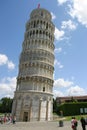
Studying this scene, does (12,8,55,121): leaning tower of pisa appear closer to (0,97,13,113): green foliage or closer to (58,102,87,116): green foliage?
(58,102,87,116): green foliage

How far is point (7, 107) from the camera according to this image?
9206 cm

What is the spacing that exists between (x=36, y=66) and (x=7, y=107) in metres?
52.9

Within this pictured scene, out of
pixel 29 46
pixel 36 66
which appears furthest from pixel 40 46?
pixel 36 66

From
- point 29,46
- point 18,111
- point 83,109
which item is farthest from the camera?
point 83,109

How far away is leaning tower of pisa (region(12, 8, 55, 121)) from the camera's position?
43.9 meters

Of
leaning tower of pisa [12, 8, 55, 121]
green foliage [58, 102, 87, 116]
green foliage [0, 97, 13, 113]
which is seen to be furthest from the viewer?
green foliage [0, 97, 13, 113]

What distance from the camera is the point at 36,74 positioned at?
46.6 metres

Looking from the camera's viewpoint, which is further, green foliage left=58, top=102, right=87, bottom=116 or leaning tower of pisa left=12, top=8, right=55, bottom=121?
green foliage left=58, top=102, right=87, bottom=116

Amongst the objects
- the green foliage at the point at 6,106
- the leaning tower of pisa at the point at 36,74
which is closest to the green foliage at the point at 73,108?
the leaning tower of pisa at the point at 36,74

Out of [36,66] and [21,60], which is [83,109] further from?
[21,60]

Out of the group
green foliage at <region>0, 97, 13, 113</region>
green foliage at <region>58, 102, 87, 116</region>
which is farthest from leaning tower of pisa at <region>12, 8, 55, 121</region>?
green foliage at <region>0, 97, 13, 113</region>

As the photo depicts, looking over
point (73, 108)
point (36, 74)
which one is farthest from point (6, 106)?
point (36, 74)

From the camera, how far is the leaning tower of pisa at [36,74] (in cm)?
4394

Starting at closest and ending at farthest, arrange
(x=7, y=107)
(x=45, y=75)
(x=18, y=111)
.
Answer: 1. (x=18, y=111)
2. (x=45, y=75)
3. (x=7, y=107)
